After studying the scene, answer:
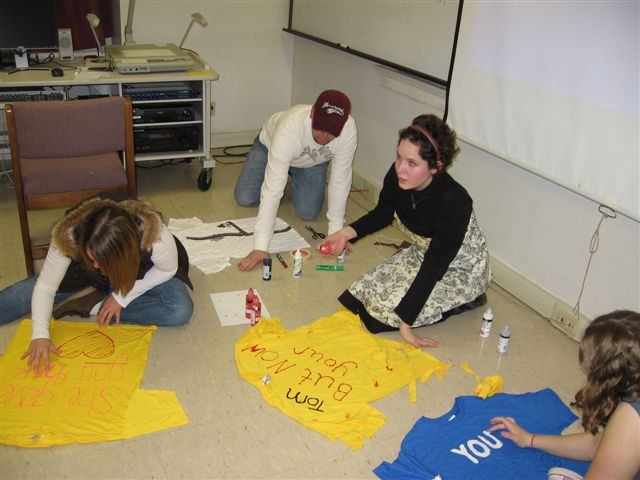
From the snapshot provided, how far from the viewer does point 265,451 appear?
1.99 metres

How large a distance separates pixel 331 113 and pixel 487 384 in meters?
1.33

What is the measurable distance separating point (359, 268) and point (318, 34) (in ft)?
6.00

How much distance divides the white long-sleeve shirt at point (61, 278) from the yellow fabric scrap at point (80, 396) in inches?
5.6

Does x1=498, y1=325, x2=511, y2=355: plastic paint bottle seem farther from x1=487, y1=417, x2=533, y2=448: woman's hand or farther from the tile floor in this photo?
x1=487, y1=417, x2=533, y2=448: woman's hand

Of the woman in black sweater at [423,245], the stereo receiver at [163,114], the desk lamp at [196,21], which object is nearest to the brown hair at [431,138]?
the woman in black sweater at [423,245]

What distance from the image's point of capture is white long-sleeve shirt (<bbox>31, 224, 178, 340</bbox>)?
2.14 m

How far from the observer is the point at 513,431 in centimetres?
206

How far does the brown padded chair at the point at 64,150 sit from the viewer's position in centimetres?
262

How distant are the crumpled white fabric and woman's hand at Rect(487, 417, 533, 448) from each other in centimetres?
147

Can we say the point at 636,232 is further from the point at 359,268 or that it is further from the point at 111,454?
the point at 111,454

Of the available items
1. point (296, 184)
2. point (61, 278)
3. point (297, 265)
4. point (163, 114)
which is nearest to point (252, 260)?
point (297, 265)

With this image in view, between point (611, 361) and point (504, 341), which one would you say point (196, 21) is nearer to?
point (504, 341)

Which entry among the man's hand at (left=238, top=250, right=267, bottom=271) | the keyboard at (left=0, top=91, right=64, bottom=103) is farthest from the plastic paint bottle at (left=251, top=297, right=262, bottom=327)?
the keyboard at (left=0, top=91, right=64, bottom=103)

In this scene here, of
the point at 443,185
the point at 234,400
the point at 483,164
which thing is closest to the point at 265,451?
the point at 234,400
